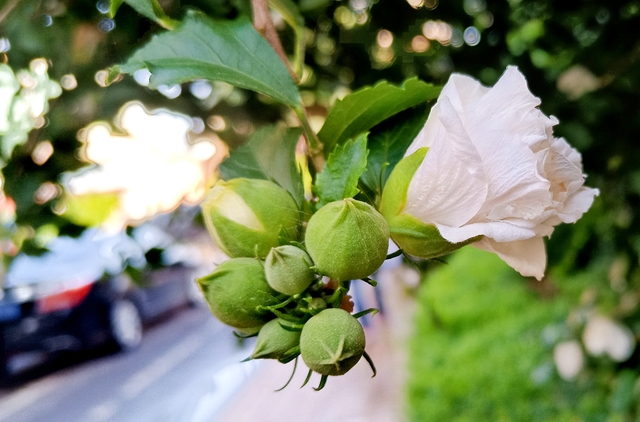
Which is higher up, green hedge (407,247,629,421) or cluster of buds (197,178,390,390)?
cluster of buds (197,178,390,390)

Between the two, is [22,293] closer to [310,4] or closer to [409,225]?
[310,4]

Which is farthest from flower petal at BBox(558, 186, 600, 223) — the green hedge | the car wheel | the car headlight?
the car wheel

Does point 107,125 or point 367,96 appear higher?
point 367,96

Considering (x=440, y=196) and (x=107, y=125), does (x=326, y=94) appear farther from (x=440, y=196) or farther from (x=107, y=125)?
(x=440, y=196)

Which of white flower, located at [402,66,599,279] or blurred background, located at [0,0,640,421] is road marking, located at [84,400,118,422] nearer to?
blurred background, located at [0,0,640,421]

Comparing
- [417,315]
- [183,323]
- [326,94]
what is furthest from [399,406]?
[326,94]

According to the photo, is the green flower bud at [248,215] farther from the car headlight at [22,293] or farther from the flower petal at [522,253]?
the car headlight at [22,293]
